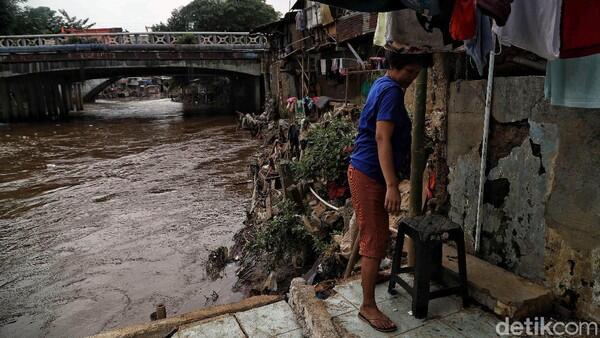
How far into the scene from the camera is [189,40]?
1083 inches

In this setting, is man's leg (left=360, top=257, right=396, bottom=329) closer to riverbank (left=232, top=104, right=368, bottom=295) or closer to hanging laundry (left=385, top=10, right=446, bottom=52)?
riverbank (left=232, top=104, right=368, bottom=295)

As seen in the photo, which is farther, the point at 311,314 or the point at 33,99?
the point at 33,99

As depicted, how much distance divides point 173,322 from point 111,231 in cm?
636

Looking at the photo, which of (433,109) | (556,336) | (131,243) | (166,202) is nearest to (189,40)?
(166,202)

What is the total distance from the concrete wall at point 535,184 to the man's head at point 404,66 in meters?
1.07

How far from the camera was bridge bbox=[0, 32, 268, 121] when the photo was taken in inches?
1024

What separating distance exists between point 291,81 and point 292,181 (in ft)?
56.4

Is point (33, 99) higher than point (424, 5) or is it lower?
lower

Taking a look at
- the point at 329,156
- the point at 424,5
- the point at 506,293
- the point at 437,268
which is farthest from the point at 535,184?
the point at 329,156

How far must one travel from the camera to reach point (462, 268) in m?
3.13

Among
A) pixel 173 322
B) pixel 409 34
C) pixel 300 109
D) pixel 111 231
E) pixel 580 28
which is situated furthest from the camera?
pixel 300 109

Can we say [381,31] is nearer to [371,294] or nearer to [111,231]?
[371,294]

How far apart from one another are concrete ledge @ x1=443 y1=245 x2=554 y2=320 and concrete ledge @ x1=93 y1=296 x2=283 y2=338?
5.91 ft

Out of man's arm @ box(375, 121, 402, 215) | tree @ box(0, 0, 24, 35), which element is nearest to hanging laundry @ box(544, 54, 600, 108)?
man's arm @ box(375, 121, 402, 215)
